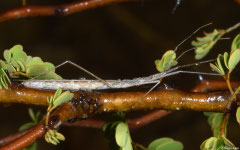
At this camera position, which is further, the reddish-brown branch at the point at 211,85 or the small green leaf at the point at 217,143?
the reddish-brown branch at the point at 211,85

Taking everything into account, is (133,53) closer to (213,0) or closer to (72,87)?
(213,0)

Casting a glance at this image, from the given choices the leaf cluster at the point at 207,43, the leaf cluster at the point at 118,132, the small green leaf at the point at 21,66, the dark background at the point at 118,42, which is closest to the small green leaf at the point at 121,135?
the leaf cluster at the point at 118,132

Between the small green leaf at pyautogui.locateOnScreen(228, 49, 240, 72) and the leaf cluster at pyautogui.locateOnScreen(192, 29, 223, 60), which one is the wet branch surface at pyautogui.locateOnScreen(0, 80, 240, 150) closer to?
the small green leaf at pyautogui.locateOnScreen(228, 49, 240, 72)

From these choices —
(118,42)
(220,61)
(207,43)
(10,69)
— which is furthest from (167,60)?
(118,42)

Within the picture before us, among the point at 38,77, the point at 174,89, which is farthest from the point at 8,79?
the point at 174,89

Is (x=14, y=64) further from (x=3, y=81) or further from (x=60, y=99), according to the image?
(x=60, y=99)

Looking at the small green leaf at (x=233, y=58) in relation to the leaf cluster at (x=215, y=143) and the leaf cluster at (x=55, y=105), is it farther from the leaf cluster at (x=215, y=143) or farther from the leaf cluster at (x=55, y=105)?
the leaf cluster at (x=55, y=105)
